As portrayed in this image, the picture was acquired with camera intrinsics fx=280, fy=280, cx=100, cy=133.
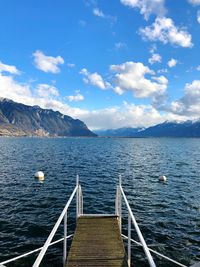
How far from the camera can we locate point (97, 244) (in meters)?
13.0

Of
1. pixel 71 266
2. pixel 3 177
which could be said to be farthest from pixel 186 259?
pixel 3 177

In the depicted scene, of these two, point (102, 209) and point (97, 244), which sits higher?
point (97, 244)

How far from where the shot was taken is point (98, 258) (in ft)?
37.5

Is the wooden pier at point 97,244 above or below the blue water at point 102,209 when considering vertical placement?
above

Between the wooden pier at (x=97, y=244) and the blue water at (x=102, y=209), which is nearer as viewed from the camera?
the wooden pier at (x=97, y=244)

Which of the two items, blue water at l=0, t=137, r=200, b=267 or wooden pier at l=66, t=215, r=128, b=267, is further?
blue water at l=0, t=137, r=200, b=267

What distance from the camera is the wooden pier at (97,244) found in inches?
440

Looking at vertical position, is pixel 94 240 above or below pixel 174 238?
above

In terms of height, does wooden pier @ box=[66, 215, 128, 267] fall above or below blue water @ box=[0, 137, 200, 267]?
above

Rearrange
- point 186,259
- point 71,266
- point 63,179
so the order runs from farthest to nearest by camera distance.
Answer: point 63,179 < point 186,259 < point 71,266

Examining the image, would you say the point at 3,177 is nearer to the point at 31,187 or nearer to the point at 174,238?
the point at 31,187

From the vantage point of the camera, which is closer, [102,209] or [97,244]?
[97,244]

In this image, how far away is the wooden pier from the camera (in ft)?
36.6

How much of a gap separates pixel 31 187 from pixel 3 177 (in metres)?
10.2
